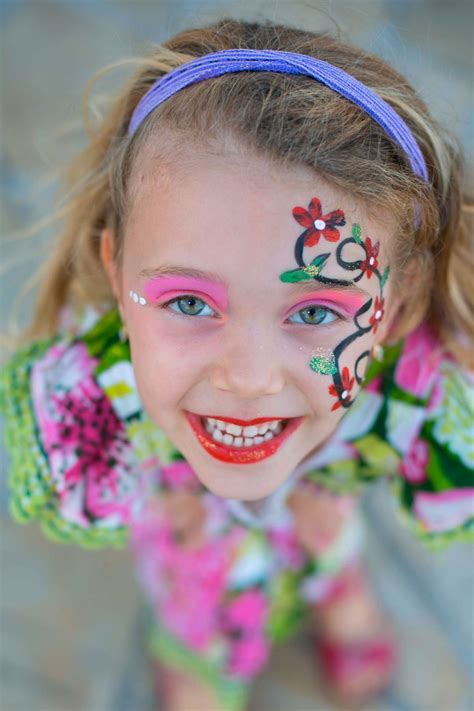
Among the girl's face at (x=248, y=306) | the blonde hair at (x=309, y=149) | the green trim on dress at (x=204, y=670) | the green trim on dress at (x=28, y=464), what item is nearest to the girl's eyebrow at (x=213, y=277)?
the girl's face at (x=248, y=306)

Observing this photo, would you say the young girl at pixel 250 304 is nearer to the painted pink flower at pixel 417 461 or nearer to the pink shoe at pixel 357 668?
the painted pink flower at pixel 417 461

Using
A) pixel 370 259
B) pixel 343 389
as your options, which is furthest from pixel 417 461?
pixel 370 259

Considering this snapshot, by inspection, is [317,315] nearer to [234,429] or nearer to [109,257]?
[234,429]

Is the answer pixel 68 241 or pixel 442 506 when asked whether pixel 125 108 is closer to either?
pixel 68 241

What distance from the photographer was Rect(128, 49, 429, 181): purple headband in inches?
40.5

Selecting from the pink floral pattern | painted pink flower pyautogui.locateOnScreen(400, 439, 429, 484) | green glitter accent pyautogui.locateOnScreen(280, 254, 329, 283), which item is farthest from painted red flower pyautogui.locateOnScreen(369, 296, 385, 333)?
the pink floral pattern

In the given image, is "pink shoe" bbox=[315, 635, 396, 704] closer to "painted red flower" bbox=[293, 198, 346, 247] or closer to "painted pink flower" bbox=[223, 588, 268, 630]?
"painted pink flower" bbox=[223, 588, 268, 630]

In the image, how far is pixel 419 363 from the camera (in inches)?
51.9

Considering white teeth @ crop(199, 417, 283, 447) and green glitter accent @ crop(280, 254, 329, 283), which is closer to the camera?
green glitter accent @ crop(280, 254, 329, 283)

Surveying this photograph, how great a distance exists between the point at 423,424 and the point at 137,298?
1.60ft

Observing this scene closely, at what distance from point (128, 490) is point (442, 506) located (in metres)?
0.48

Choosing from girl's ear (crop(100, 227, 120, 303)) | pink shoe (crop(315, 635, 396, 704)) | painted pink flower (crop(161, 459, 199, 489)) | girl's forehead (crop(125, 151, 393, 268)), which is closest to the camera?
girl's forehead (crop(125, 151, 393, 268))

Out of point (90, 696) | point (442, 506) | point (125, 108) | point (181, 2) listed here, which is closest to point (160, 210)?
point (125, 108)

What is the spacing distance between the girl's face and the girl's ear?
60mm
